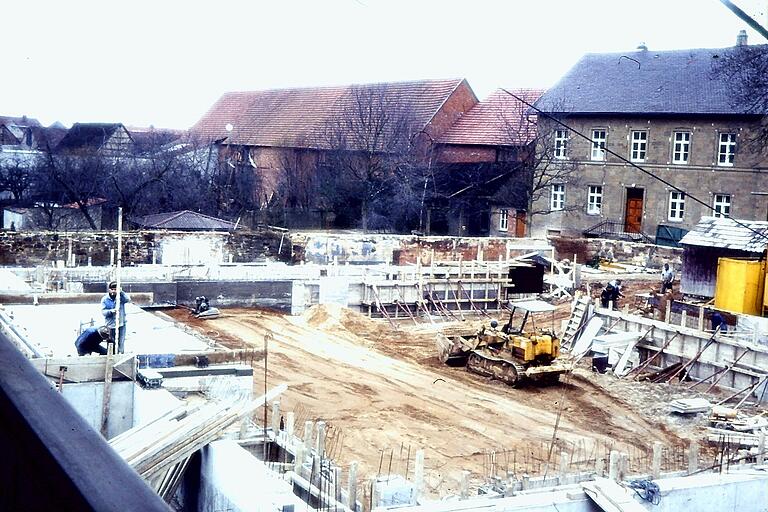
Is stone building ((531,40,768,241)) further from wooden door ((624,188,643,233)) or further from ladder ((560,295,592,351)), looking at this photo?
ladder ((560,295,592,351))

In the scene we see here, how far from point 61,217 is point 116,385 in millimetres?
23909

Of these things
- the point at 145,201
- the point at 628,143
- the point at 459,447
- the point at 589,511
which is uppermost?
the point at 628,143

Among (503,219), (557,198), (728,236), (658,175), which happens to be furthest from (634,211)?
(728,236)

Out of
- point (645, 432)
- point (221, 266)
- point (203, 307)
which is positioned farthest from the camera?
point (221, 266)

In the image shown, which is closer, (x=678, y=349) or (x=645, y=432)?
(x=645, y=432)

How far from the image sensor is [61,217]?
3341 centimetres

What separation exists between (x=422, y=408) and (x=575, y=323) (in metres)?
7.66

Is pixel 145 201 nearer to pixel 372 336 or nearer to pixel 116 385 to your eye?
pixel 372 336

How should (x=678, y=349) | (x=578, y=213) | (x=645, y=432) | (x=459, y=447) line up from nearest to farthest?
(x=459, y=447), (x=645, y=432), (x=678, y=349), (x=578, y=213)

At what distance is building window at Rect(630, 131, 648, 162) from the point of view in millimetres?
36281

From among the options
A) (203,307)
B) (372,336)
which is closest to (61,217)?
(203,307)

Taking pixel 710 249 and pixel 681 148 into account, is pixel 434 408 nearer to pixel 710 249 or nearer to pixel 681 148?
pixel 710 249

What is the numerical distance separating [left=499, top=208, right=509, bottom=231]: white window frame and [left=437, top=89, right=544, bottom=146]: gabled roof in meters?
2.96

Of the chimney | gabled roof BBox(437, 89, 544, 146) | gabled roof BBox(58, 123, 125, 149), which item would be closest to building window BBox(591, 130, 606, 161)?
gabled roof BBox(437, 89, 544, 146)
